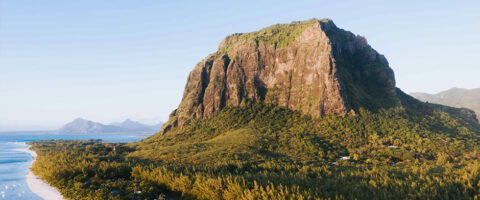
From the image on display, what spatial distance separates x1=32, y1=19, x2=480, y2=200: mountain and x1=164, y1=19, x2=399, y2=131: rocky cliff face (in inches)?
28.0

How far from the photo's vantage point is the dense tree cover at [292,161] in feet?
126

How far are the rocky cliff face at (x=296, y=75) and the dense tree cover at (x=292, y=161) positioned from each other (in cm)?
853

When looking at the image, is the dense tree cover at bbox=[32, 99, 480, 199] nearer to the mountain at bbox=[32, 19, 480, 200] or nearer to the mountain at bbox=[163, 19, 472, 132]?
the mountain at bbox=[32, 19, 480, 200]

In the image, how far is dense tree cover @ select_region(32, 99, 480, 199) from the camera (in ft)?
126

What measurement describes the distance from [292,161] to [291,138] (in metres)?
34.5

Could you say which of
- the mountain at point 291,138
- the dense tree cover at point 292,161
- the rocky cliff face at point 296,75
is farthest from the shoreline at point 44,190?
the rocky cliff face at point 296,75

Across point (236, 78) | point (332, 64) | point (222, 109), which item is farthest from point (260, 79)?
point (332, 64)

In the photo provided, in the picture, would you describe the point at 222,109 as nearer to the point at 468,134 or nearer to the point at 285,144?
the point at 285,144

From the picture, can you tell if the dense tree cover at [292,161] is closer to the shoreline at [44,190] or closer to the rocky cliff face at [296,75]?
the shoreline at [44,190]

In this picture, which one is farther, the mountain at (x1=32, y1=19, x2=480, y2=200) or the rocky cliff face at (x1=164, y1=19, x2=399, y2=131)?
the rocky cliff face at (x1=164, y1=19, x2=399, y2=131)

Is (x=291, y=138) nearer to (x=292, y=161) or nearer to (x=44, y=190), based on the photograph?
(x=292, y=161)

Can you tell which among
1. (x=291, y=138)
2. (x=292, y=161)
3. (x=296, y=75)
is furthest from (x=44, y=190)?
(x=296, y=75)

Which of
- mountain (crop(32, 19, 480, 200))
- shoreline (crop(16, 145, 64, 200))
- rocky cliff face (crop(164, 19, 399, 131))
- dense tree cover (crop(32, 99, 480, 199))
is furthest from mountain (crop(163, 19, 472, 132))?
shoreline (crop(16, 145, 64, 200))

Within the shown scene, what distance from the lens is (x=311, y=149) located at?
9931cm
